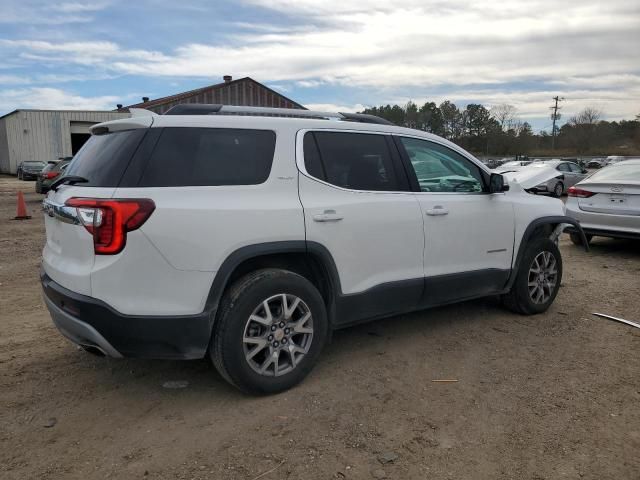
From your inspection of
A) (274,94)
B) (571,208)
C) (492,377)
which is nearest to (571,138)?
(274,94)

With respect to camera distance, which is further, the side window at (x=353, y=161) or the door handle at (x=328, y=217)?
the side window at (x=353, y=161)

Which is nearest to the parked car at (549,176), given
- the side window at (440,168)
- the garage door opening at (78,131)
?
the side window at (440,168)

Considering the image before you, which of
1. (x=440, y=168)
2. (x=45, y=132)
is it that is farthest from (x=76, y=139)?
(x=440, y=168)

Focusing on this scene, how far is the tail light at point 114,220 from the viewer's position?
288 cm

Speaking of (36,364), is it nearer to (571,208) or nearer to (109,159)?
(109,159)

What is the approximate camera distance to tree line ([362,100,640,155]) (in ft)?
259

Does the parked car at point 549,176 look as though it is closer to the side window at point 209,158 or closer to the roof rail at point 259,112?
the roof rail at point 259,112

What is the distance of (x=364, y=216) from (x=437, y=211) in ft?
2.48

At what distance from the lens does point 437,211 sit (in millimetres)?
4156

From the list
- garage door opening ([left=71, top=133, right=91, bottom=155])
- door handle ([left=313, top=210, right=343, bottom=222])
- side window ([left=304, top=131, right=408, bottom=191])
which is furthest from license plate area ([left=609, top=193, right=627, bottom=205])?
garage door opening ([left=71, top=133, right=91, bottom=155])

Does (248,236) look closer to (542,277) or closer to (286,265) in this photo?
(286,265)

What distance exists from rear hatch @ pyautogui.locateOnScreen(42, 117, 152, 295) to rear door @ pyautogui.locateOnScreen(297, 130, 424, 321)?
1.12m

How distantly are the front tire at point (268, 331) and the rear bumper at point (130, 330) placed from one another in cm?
15

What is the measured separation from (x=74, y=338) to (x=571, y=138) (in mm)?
92427
